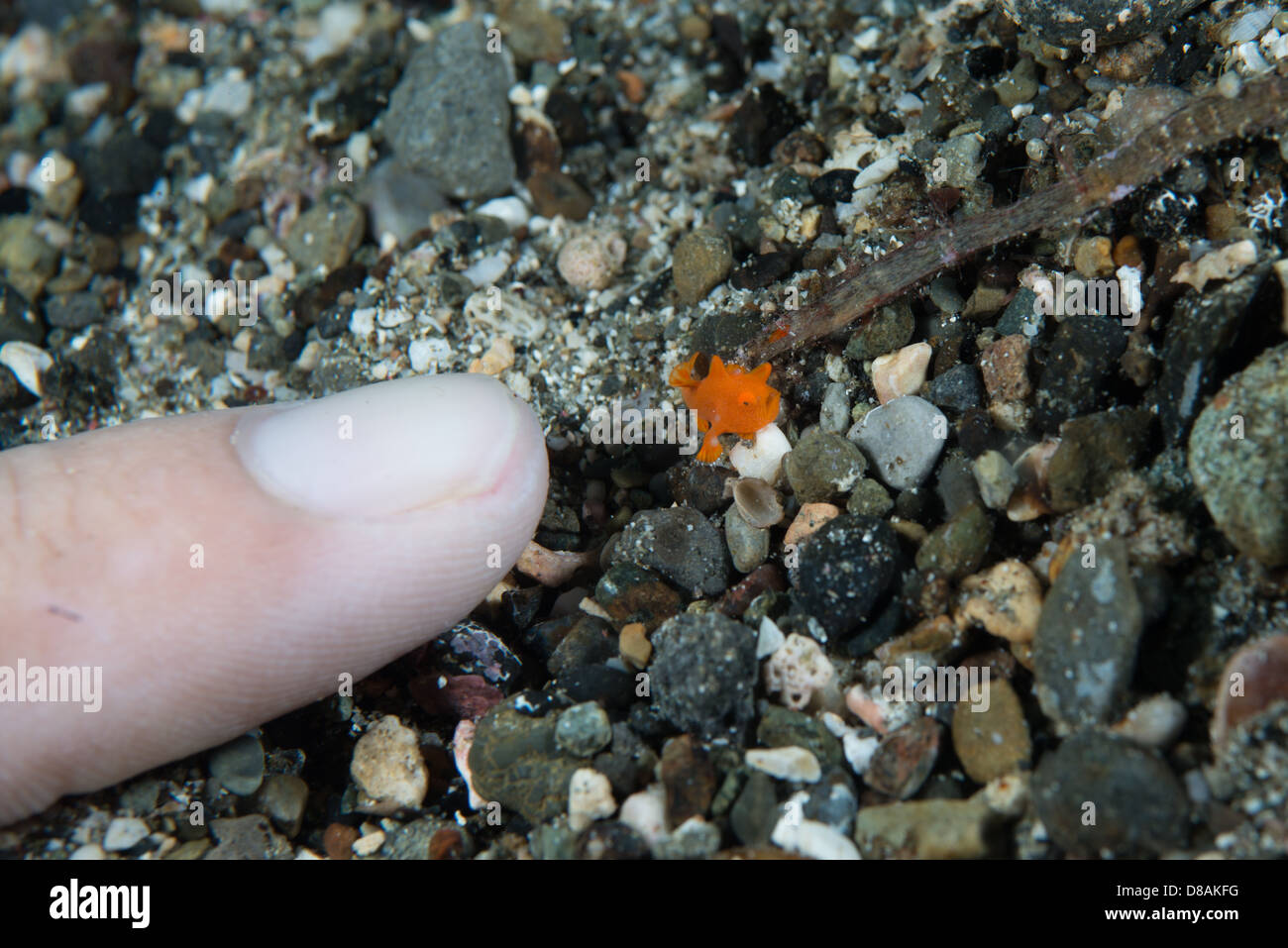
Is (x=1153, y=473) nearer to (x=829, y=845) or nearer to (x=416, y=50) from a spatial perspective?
(x=829, y=845)

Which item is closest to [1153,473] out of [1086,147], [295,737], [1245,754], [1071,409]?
[1071,409]

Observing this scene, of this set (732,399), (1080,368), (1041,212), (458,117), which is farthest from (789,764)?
(458,117)

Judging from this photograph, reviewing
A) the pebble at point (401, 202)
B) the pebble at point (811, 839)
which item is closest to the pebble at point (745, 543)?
the pebble at point (811, 839)

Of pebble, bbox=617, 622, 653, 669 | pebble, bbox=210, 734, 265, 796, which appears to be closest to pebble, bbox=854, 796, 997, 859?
pebble, bbox=617, 622, 653, 669

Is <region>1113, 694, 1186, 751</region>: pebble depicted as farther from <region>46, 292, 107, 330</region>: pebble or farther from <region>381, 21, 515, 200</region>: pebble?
<region>46, 292, 107, 330</region>: pebble

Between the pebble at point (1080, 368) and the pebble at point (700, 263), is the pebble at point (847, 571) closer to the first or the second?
the pebble at point (1080, 368)

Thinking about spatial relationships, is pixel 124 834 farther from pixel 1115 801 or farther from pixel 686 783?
pixel 1115 801
